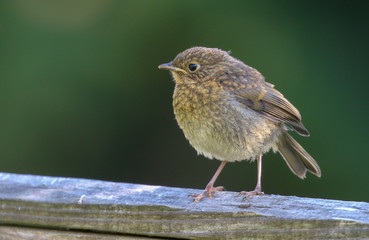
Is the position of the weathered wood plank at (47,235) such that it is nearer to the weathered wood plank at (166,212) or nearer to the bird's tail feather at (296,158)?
the weathered wood plank at (166,212)

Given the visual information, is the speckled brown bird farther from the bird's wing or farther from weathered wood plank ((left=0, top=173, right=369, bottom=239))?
weathered wood plank ((left=0, top=173, right=369, bottom=239))

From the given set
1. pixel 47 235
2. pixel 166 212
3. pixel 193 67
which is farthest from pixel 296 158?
pixel 47 235

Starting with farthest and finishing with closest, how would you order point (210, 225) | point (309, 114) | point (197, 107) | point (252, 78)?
1. point (309, 114)
2. point (252, 78)
3. point (197, 107)
4. point (210, 225)

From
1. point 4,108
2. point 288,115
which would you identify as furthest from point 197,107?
point 4,108

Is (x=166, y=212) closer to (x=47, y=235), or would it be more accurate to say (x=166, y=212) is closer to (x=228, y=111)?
(x=47, y=235)

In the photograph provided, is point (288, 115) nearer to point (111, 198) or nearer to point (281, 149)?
point (281, 149)

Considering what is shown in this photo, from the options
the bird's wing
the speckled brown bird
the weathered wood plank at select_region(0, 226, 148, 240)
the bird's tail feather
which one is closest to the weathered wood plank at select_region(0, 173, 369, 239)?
the weathered wood plank at select_region(0, 226, 148, 240)

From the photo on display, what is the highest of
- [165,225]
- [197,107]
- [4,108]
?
[197,107]
